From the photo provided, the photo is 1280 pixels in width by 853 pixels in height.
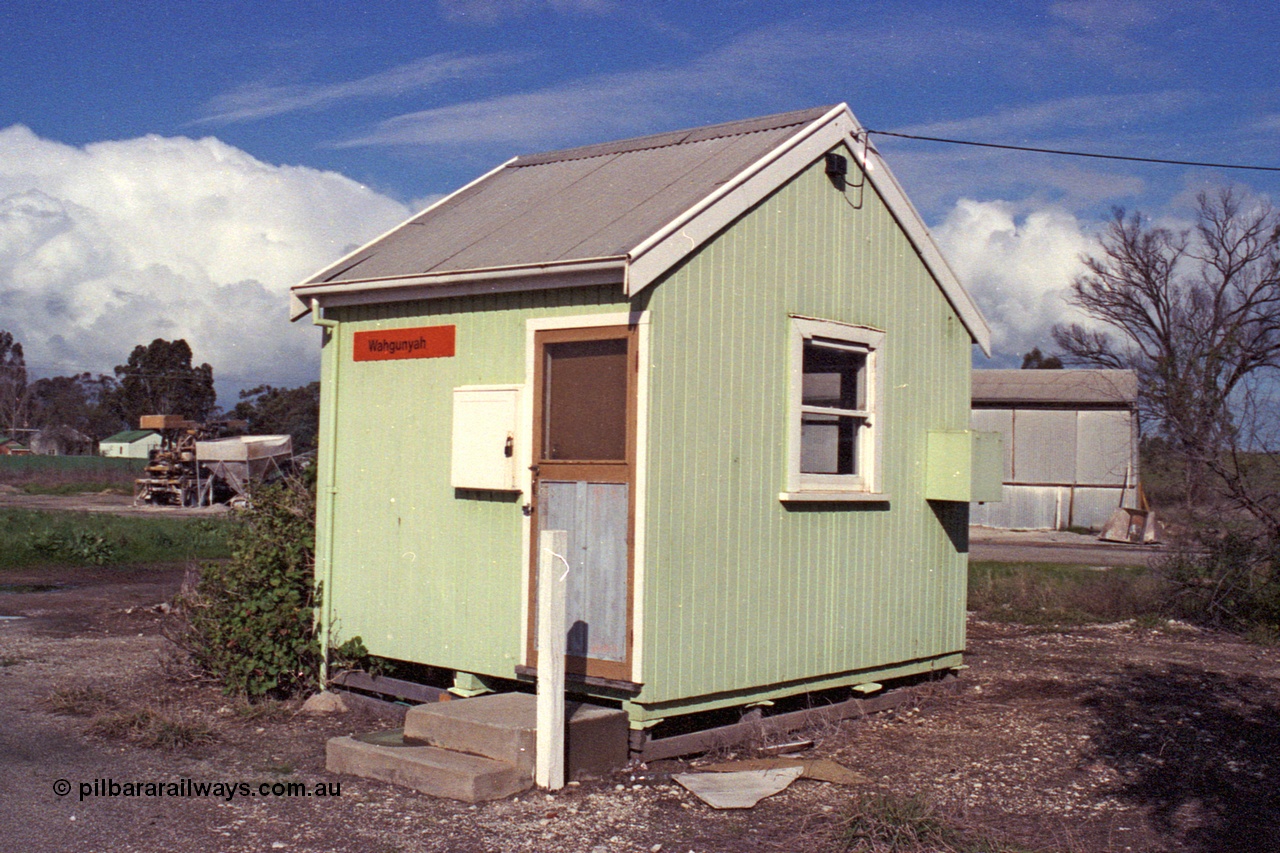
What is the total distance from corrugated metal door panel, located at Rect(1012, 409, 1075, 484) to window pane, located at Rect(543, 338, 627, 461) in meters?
26.3

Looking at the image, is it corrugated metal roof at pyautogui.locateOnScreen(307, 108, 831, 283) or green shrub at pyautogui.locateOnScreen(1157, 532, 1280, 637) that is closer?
corrugated metal roof at pyautogui.locateOnScreen(307, 108, 831, 283)

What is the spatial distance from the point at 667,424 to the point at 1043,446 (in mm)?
26627

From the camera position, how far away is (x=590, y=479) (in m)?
7.25

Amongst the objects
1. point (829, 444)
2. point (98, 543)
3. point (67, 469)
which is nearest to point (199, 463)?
point (67, 469)

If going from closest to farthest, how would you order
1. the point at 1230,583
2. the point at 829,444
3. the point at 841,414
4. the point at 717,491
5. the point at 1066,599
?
the point at 717,491
the point at 841,414
the point at 829,444
the point at 1230,583
the point at 1066,599

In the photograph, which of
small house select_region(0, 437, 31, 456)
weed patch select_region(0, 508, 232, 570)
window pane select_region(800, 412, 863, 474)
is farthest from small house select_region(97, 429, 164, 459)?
window pane select_region(800, 412, 863, 474)

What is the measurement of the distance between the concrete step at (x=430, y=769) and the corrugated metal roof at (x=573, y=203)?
2871 mm

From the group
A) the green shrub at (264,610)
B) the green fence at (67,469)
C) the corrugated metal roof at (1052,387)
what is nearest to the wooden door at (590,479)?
the green shrub at (264,610)

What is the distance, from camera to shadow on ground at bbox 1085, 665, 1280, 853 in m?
6.12

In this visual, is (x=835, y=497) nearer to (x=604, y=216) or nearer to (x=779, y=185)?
(x=779, y=185)

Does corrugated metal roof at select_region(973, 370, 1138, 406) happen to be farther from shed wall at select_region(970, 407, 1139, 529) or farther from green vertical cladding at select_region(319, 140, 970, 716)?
green vertical cladding at select_region(319, 140, 970, 716)

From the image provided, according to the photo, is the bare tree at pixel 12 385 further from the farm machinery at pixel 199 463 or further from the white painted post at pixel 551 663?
the white painted post at pixel 551 663

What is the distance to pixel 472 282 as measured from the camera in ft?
25.5

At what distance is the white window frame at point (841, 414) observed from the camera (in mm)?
7898
